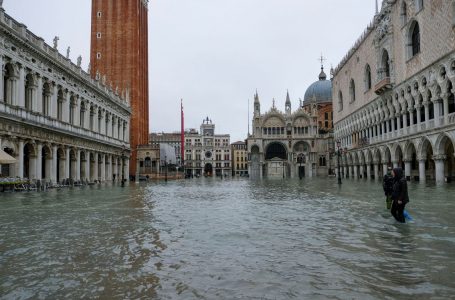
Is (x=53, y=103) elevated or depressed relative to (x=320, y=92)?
depressed

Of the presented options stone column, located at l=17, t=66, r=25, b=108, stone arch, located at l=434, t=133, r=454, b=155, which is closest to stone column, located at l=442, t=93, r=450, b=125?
stone arch, located at l=434, t=133, r=454, b=155

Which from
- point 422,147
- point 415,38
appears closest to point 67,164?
point 422,147

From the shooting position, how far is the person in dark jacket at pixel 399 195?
9.66 meters

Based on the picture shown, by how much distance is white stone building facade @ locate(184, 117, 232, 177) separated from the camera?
129875 millimetres

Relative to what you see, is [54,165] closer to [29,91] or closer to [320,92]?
[29,91]

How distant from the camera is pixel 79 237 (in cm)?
849

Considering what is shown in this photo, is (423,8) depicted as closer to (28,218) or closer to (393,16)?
(393,16)

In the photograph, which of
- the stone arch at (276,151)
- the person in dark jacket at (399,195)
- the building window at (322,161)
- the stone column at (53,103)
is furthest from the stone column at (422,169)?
the stone arch at (276,151)

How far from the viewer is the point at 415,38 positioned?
3716cm

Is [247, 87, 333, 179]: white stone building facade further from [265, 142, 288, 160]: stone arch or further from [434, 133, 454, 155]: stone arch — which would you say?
[434, 133, 454, 155]: stone arch

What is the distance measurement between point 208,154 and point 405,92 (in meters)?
96.4

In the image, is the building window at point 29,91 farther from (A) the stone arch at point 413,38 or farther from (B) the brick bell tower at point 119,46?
(B) the brick bell tower at point 119,46

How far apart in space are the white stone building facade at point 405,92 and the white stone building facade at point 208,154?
73258mm

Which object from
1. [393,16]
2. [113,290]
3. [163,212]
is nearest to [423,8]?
[393,16]
